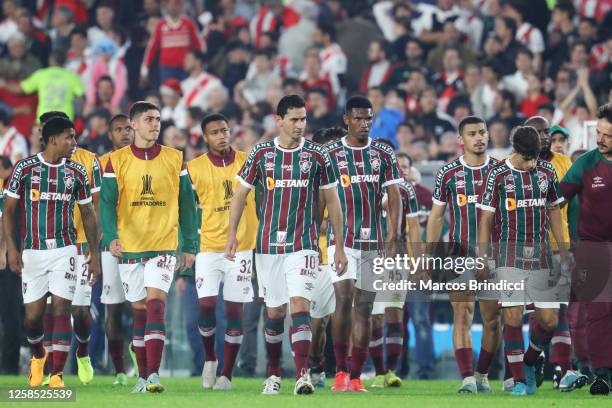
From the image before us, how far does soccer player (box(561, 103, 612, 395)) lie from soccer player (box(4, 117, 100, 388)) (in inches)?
179

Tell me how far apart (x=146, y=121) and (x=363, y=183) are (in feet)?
7.10

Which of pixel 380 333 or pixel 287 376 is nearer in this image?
pixel 380 333

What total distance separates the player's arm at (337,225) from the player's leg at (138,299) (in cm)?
195

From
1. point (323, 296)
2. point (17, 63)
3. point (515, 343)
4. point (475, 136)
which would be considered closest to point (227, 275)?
→ point (323, 296)

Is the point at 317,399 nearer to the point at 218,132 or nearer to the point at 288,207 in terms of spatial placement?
the point at 288,207

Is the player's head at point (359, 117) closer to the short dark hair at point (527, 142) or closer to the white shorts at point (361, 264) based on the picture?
the white shorts at point (361, 264)

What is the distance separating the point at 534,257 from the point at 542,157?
1.77m

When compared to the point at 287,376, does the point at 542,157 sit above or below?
above

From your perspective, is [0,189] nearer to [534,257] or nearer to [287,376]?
[287,376]

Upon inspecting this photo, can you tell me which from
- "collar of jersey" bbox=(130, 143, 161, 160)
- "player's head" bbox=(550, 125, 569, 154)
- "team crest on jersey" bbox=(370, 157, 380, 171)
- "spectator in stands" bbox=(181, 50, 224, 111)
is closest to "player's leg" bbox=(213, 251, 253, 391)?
"collar of jersey" bbox=(130, 143, 161, 160)

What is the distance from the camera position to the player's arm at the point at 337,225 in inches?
523

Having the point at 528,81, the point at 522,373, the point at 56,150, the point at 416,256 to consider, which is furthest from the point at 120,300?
the point at 528,81

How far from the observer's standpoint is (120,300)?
15070 mm

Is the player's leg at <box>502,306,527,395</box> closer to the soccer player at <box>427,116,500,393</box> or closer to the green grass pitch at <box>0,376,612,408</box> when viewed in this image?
the green grass pitch at <box>0,376,612,408</box>
